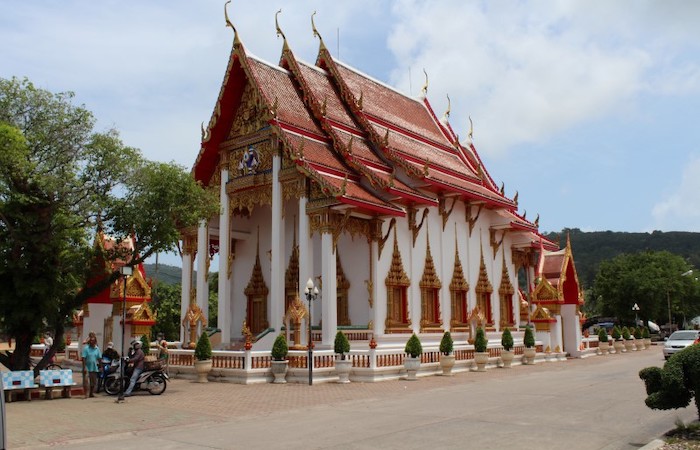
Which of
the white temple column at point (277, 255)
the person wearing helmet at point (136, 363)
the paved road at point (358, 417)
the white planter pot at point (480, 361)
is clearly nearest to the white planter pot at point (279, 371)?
the paved road at point (358, 417)

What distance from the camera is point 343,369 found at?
16.6 meters

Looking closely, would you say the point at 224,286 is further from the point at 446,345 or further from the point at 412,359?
the point at 446,345

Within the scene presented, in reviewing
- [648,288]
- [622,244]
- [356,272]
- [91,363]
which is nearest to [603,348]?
[356,272]

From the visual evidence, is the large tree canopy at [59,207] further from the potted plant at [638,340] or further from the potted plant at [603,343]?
the potted plant at [638,340]

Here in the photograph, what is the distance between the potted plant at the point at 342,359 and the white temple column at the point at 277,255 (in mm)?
2868

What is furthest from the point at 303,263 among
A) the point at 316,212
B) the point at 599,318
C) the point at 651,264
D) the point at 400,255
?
the point at 599,318

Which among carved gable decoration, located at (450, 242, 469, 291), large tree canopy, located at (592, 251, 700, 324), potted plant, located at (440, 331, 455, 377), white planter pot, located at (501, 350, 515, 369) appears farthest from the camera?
large tree canopy, located at (592, 251, 700, 324)

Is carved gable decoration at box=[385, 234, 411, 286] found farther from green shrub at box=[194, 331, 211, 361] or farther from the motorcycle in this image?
the motorcycle

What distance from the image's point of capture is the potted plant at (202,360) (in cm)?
1677

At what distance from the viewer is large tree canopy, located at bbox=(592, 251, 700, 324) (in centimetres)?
5353

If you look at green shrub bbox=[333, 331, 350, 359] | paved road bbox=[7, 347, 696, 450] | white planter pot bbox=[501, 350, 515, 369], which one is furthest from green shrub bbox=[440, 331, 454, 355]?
white planter pot bbox=[501, 350, 515, 369]

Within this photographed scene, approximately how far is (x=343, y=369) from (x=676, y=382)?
983cm

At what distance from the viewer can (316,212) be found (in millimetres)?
19047

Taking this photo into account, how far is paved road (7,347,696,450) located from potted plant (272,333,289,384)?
0.79 m
